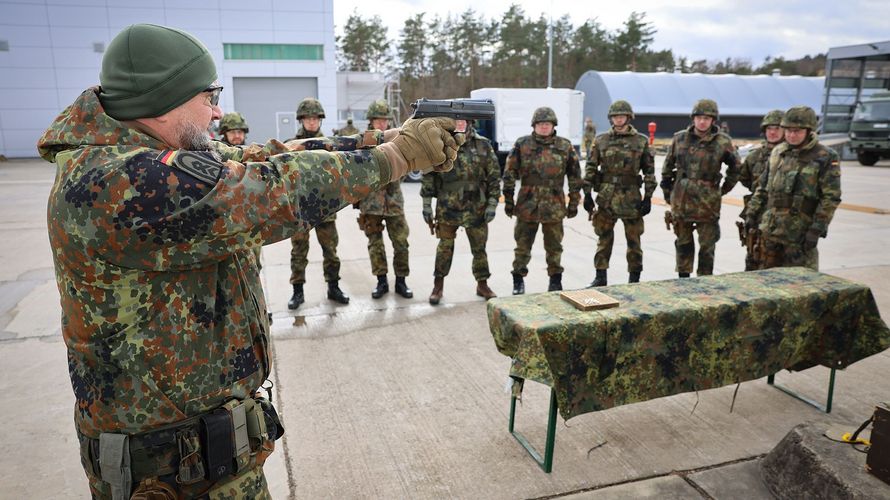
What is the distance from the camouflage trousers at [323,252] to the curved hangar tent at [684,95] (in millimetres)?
27630

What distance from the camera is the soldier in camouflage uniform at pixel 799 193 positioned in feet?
15.9

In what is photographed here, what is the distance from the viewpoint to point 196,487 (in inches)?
61.6

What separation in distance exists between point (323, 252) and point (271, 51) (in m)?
26.1

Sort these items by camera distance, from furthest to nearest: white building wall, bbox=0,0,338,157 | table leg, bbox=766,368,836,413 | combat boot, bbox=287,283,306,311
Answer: white building wall, bbox=0,0,338,157, combat boot, bbox=287,283,306,311, table leg, bbox=766,368,836,413

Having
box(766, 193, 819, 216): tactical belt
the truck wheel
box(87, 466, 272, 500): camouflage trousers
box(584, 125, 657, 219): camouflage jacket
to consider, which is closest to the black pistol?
box(87, 466, 272, 500): camouflage trousers

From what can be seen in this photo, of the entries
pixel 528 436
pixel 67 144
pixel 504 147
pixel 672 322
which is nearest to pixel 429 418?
pixel 528 436

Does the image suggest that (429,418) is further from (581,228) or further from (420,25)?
(420,25)

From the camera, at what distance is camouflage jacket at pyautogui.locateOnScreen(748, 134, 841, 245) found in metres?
4.82

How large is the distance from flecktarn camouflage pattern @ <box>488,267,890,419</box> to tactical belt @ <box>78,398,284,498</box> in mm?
1421

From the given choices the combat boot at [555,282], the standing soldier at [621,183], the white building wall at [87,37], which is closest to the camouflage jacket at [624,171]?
the standing soldier at [621,183]

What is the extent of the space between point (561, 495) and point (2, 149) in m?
33.4

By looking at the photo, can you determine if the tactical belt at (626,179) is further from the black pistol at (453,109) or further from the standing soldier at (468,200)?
the black pistol at (453,109)

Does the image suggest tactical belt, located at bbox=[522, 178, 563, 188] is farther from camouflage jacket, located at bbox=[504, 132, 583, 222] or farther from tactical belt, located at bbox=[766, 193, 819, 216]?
tactical belt, located at bbox=[766, 193, 819, 216]

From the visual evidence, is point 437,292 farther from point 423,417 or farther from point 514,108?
point 514,108
